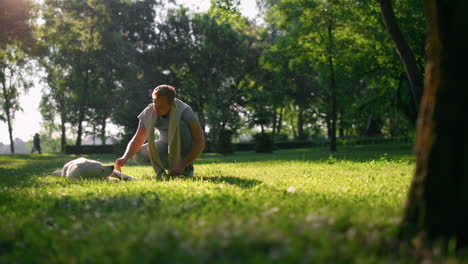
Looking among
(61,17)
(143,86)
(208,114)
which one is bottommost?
(208,114)

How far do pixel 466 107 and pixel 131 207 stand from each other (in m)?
3.21

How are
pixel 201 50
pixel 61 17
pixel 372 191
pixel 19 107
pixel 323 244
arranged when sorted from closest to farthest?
pixel 323 244, pixel 372 191, pixel 61 17, pixel 201 50, pixel 19 107

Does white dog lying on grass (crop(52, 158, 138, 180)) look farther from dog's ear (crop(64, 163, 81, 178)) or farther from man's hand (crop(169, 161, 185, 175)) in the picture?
man's hand (crop(169, 161, 185, 175))

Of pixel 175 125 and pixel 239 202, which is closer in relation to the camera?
pixel 239 202

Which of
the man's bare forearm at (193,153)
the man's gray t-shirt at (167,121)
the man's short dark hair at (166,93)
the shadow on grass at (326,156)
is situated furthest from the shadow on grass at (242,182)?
the shadow on grass at (326,156)

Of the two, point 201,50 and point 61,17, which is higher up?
point 61,17

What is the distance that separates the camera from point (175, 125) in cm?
691

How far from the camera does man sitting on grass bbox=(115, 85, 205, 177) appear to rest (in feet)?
22.1

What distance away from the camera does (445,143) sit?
2.46 m

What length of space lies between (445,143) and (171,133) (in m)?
5.11

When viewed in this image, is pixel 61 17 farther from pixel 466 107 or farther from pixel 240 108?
pixel 466 107

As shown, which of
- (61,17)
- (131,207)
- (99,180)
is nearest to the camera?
(131,207)

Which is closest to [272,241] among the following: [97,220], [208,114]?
[97,220]

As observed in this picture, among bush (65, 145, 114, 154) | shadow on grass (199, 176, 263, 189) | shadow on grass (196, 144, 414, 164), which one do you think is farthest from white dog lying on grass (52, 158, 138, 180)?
bush (65, 145, 114, 154)
